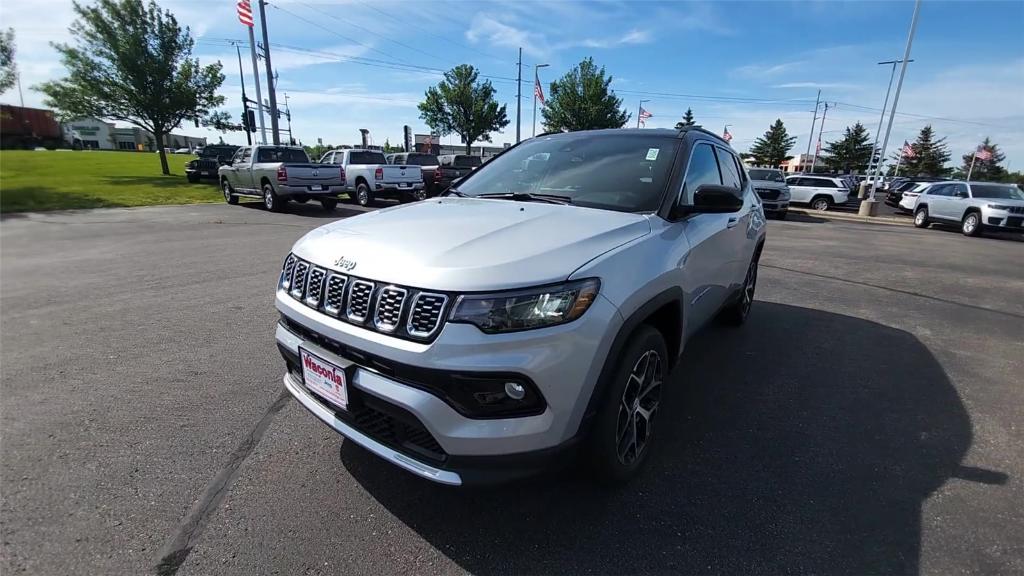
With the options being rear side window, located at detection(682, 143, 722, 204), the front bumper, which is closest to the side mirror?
rear side window, located at detection(682, 143, 722, 204)

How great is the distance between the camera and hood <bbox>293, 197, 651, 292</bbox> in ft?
5.78

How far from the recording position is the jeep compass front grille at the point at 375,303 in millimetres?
1735

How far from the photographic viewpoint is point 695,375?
3570 mm

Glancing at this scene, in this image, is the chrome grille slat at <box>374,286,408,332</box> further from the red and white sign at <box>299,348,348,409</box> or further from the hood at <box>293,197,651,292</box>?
the red and white sign at <box>299,348,348,409</box>

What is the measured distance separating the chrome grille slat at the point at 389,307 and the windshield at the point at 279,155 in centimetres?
1453

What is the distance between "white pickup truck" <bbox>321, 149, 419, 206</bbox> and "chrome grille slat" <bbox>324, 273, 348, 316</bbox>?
1414 cm

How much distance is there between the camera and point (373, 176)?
15406 millimetres

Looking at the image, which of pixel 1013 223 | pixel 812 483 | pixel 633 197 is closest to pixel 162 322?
pixel 633 197

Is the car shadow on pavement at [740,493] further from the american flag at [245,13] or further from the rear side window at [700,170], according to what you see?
the american flag at [245,13]

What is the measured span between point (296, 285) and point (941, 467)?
11.8 ft

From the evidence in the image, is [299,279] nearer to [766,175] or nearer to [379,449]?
[379,449]

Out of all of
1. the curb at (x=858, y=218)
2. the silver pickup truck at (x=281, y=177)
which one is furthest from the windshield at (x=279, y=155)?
the curb at (x=858, y=218)

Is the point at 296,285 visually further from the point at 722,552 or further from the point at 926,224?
the point at 926,224

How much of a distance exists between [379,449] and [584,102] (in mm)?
39963
